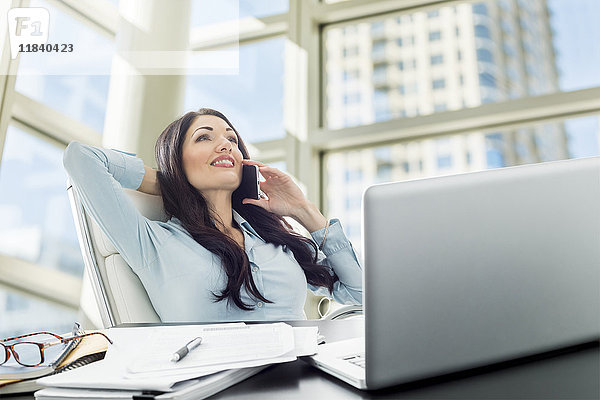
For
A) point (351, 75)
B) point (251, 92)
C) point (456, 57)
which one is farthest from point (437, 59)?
point (251, 92)

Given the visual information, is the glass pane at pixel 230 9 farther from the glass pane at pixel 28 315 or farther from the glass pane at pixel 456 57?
the glass pane at pixel 28 315

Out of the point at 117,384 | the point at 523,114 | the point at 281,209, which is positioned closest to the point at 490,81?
the point at 523,114

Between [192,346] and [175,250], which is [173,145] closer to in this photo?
[175,250]

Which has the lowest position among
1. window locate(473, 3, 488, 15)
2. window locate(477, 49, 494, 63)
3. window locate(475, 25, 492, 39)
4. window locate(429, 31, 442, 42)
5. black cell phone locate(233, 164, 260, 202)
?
black cell phone locate(233, 164, 260, 202)

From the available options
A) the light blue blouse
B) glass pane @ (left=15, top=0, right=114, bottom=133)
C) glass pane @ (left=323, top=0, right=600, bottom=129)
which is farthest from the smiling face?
glass pane @ (left=323, top=0, right=600, bottom=129)

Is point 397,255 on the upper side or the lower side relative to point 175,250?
lower

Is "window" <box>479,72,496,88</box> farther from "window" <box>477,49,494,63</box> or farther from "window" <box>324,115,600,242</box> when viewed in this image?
"window" <box>324,115,600,242</box>

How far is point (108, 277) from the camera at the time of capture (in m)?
1.21

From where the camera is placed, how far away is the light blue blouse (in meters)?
1.32

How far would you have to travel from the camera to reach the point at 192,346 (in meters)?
0.54

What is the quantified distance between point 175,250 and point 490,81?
6.10ft

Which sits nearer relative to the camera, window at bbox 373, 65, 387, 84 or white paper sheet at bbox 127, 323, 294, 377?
white paper sheet at bbox 127, 323, 294, 377

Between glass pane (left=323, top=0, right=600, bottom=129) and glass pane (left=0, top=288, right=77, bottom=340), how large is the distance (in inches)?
65.7

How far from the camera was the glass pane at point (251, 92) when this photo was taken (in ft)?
7.71
